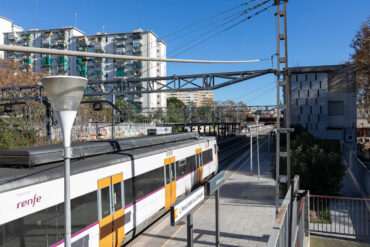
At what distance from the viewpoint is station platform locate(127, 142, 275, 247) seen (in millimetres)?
8750

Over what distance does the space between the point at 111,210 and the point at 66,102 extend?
359 centimetres

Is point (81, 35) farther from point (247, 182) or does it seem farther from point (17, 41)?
point (247, 182)

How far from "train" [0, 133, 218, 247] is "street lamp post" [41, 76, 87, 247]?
3.50 feet

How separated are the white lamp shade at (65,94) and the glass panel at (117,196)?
319 cm

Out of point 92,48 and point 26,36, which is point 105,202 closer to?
point 92,48

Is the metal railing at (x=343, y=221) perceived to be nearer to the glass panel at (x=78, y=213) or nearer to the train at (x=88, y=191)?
the train at (x=88, y=191)

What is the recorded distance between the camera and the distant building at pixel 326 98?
30.6 meters

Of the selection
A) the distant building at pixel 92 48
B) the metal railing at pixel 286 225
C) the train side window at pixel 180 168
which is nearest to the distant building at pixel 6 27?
the distant building at pixel 92 48

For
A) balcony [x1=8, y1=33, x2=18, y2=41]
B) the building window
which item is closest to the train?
the building window

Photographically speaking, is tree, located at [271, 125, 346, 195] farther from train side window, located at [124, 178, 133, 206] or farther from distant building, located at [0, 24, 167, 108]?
distant building, located at [0, 24, 167, 108]

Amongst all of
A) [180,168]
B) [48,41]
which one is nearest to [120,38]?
[48,41]

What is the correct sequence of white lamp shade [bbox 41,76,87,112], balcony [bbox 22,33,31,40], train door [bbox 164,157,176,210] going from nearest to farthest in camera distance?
white lamp shade [bbox 41,76,87,112]
train door [bbox 164,157,176,210]
balcony [bbox 22,33,31,40]

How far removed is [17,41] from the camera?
80500 mm

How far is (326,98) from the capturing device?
31.2 m
